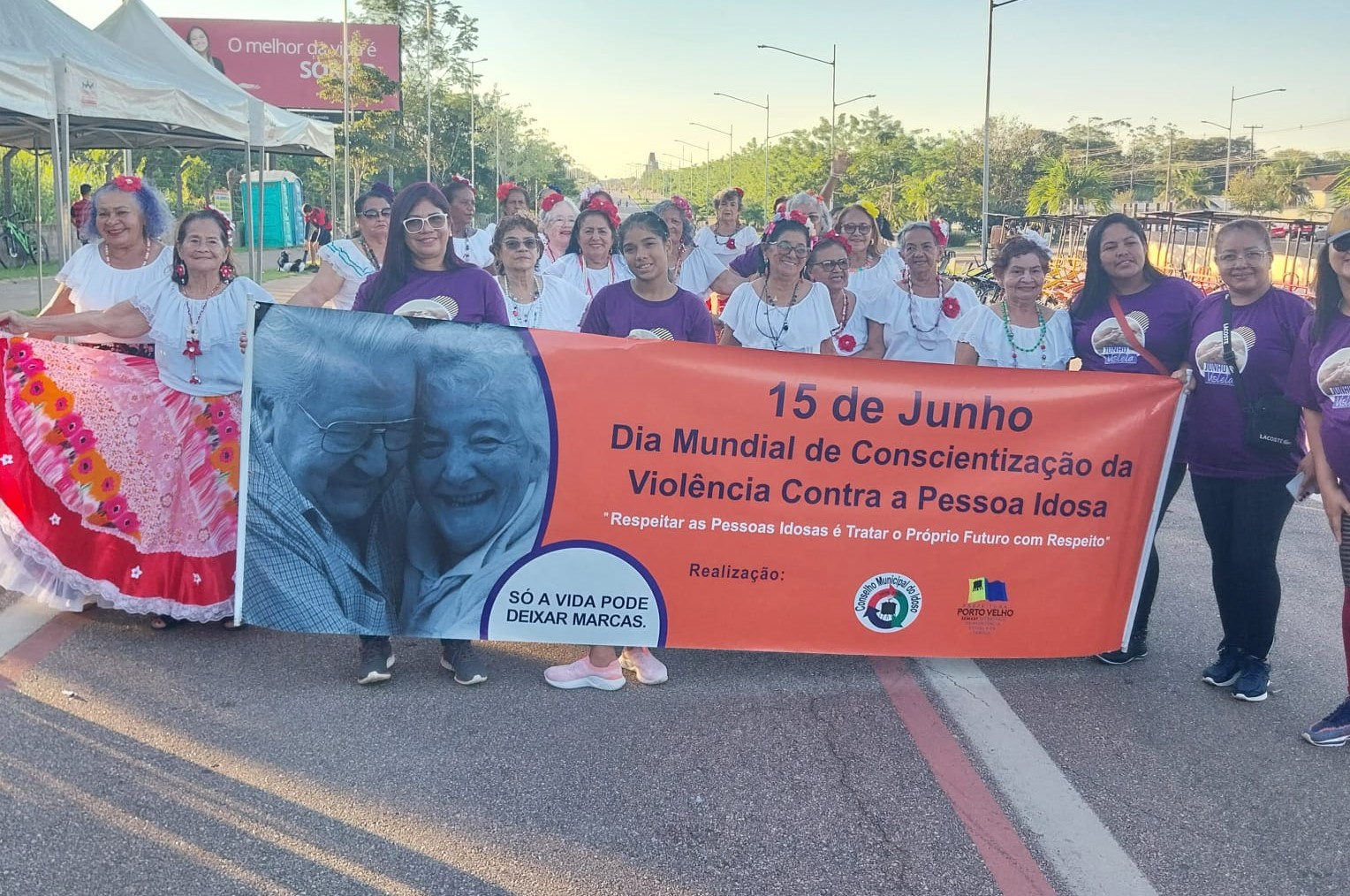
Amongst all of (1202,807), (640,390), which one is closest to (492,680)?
(640,390)

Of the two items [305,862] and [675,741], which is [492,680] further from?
[305,862]

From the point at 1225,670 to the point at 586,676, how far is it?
252 centimetres

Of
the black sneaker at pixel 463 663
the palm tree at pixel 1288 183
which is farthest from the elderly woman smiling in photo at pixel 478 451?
the palm tree at pixel 1288 183

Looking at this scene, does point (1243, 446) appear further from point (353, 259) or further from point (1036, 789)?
point (353, 259)

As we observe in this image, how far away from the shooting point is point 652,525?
13.9 feet

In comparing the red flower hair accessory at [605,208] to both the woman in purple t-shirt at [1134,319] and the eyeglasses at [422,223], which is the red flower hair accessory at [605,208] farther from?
the woman in purple t-shirt at [1134,319]

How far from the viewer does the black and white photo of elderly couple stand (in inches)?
165

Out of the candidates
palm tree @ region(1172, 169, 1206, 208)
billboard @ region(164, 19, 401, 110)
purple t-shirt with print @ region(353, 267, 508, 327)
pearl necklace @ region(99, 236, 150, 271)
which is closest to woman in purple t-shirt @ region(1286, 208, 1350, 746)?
purple t-shirt with print @ region(353, 267, 508, 327)

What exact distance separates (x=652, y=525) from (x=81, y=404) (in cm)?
250

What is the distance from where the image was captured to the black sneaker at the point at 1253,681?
173 inches

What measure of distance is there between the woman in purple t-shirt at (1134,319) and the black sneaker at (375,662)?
2911mm

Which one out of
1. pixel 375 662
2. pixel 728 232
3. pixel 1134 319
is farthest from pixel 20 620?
pixel 728 232

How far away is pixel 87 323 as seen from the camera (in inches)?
191

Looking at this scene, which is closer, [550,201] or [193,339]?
[193,339]
